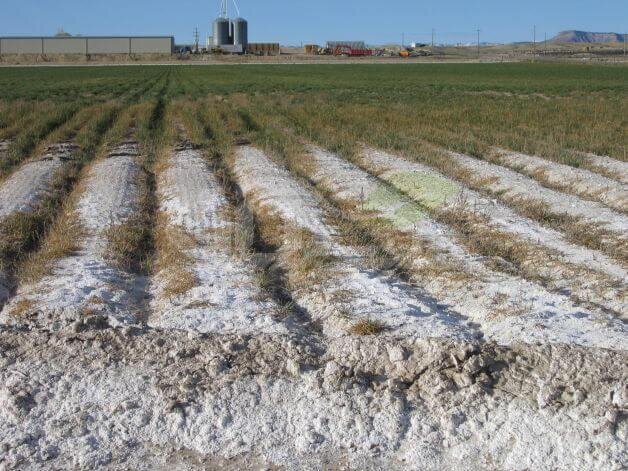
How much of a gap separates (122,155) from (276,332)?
1152 centimetres

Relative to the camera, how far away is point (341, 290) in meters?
7.23

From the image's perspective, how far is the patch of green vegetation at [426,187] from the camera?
11.7 m

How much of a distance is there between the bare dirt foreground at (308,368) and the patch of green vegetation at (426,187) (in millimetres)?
3202

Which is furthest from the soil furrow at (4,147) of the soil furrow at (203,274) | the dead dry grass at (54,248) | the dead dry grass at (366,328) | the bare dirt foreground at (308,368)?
the dead dry grass at (366,328)

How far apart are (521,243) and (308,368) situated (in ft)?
14.4

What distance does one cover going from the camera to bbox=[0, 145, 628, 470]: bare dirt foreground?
15.6 feet

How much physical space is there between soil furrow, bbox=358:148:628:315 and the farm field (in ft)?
0.13

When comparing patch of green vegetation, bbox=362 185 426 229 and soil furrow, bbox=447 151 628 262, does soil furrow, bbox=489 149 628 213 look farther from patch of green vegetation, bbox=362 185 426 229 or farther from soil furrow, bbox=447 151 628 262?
patch of green vegetation, bbox=362 185 426 229

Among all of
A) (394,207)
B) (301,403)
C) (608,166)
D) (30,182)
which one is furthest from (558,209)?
(30,182)

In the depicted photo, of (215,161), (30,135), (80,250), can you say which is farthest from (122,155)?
(80,250)

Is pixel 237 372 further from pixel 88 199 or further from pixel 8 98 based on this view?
pixel 8 98

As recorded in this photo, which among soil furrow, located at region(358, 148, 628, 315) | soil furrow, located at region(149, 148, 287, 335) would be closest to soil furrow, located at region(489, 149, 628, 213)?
soil furrow, located at region(358, 148, 628, 315)

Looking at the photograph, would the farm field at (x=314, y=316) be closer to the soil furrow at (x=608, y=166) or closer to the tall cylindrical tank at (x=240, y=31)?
the soil furrow at (x=608, y=166)

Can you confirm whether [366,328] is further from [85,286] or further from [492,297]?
[85,286]
